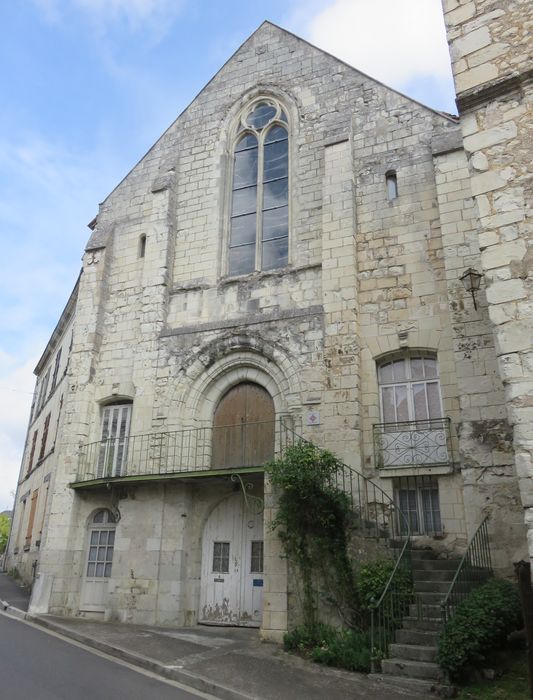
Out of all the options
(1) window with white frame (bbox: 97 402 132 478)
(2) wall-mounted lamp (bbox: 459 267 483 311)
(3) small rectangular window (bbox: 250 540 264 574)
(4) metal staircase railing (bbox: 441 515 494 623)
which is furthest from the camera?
(1) window with white frame (bbox: 97 402 132 478)

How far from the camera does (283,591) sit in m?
8.91

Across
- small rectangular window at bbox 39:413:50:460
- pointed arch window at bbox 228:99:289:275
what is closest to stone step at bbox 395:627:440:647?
pointed arch window at bbox 228:99:289:275

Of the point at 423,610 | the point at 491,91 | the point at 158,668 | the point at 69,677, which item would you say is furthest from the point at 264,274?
the point at 69,677

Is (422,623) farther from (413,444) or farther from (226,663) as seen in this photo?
(413,444)

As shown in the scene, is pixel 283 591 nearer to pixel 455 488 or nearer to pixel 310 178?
pixel 455 488

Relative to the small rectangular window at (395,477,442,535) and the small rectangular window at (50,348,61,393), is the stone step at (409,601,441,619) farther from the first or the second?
the small rectangular window at (50,348,61,393)

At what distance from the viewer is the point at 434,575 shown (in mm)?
8000

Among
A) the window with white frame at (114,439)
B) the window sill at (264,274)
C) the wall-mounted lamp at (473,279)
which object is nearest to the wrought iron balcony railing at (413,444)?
the wall-mounted lamp at (473,279)

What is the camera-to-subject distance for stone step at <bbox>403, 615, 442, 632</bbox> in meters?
6.91

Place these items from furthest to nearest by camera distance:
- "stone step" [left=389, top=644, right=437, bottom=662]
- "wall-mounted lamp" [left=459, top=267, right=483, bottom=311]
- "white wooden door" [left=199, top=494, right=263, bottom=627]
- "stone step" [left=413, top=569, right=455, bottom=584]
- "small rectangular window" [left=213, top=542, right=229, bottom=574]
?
"small rectangular window" [left=213, top=542, right=229, bottom=574]
"white wooden door" [left=199, top=494, right=263, bottom=627]
"wall-mounted lamp" [left=459, top=267, right=483, bottom=311]
"stone step" [left=413, top=569, right=455, bottom=584]
"stone step" [left=389, top=644, right=437, bottom=662]

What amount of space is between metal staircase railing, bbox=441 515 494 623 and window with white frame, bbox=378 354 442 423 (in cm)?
226

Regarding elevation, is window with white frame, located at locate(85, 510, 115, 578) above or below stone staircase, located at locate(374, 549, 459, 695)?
above

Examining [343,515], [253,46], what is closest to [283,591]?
[343,515]

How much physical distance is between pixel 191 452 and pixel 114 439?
204 centimetres
